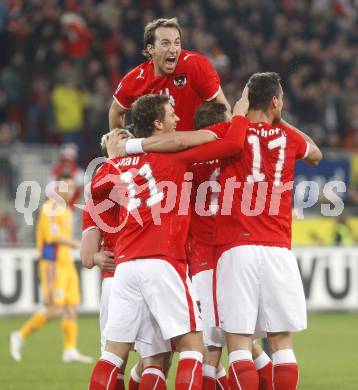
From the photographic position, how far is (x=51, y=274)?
13.1m

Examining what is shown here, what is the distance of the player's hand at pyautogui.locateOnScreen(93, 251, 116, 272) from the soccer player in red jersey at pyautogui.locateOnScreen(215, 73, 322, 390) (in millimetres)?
749

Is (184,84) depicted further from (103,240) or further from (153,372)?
(153,372)

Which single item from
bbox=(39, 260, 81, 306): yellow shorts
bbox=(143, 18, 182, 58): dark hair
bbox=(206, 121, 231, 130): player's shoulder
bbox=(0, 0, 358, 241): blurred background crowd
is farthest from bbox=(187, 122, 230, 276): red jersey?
bbox=(0, 0, 358, 241): blurred background crowd

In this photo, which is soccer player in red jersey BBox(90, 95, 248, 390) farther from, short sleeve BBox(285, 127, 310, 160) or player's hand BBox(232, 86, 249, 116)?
short sleeve BBox(285, 127, 310, 160)

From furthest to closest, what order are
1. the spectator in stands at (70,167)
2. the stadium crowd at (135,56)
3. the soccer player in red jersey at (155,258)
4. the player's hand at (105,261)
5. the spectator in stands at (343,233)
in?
the stadium crowd at (135,56) < the spectator in stands at (343,233) < the spectator in stands at (70,167) < the player's hand at (105,261) < the soccer player in red jersey at (155,258)

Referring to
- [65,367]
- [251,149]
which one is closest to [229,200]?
[251,149]

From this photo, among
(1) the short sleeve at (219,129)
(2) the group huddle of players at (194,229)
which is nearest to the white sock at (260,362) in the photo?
(2) the group huddle of players at (194,229)

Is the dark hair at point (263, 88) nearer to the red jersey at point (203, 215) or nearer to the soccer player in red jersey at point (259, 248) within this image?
the soccer player in red jersey at point (259, 248)

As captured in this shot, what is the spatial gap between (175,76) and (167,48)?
0.22 meters

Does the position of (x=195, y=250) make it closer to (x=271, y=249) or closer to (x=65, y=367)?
(x=271, y=249)

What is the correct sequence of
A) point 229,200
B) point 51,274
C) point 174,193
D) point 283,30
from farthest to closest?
1. point 283,30
2. point 51,274
3. point 229,200
4. point 174,193

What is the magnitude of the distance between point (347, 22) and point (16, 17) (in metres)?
6.87

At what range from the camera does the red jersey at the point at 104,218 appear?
764 centimetres

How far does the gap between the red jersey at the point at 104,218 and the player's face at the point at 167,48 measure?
3.71ft
